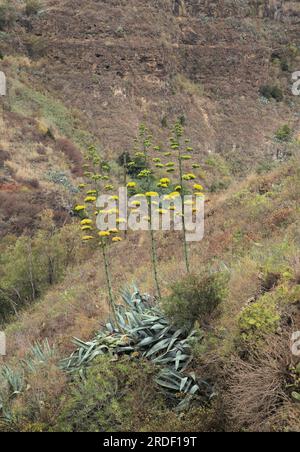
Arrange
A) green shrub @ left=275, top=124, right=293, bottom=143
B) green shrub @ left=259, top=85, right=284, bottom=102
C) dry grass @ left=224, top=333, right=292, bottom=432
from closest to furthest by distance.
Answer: dry grass @ left=224, top=333, right=292, bottom=432, green shrub @ left=275, top=124, right=293, bottom=143, green shrub @ left=259, top=85, right=284, bottom=102

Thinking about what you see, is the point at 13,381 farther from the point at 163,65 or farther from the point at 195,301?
the point at 163,65

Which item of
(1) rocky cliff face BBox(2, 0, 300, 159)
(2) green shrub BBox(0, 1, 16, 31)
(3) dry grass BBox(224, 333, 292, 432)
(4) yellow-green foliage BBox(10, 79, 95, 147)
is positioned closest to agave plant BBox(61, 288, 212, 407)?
(3) dry grass BBox(224, 333, 292, 432)

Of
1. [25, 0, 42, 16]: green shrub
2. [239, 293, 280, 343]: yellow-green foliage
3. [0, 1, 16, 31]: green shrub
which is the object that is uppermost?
[25, 0, 42, 16]: green shrub

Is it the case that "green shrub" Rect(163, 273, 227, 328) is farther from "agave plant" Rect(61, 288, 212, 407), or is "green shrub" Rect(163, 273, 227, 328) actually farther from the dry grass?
the dry grass

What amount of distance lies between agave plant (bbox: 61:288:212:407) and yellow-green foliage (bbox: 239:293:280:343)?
62 cm

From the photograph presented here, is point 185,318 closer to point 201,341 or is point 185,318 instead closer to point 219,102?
point 201,341

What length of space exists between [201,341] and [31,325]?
553 cm

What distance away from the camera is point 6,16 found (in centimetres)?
3428

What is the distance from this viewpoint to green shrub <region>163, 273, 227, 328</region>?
4.86m

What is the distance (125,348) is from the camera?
499cm

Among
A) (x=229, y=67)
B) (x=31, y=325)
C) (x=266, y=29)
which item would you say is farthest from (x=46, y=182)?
(x=266, y=29)

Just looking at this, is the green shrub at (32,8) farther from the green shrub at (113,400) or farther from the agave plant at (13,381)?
the green shrub at (113,400)

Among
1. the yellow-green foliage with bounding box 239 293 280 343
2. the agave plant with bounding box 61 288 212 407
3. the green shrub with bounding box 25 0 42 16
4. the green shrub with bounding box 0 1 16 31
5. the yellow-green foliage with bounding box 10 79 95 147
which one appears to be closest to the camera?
the yellow-green foliage with bounding box 239 293 280 343

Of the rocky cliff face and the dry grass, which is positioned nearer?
the dry grass
